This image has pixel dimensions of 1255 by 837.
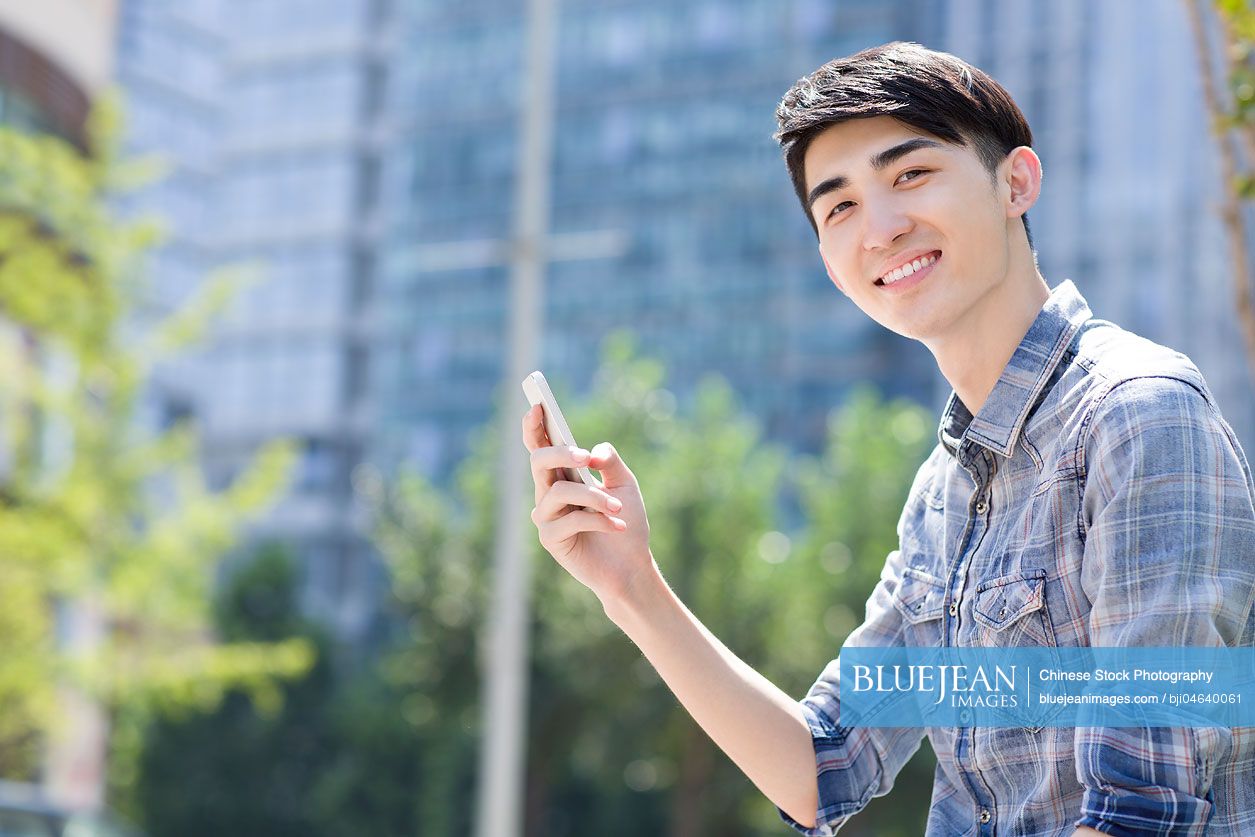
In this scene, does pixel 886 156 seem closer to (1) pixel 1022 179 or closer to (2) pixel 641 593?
(1) pixel 1022 179

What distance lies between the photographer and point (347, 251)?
153ft

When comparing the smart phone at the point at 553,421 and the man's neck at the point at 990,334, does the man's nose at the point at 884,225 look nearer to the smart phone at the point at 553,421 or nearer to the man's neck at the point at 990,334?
the man's neck at the point at 990,334

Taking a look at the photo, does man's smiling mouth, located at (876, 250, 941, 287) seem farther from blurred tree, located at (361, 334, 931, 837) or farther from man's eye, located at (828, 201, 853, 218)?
blurred tree, located at (361, 334, 931, 837)

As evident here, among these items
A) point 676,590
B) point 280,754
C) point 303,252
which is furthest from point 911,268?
point 303,252

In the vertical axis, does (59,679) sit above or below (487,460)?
below

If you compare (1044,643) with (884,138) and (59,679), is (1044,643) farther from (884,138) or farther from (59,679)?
(59,679)

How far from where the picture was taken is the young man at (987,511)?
118cm

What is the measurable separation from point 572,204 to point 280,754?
21348 mm

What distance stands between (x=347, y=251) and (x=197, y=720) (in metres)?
24.8

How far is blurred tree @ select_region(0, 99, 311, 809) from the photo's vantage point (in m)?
11.4

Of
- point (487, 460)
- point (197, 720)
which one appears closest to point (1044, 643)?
point (487, 460)

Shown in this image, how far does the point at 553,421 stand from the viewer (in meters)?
1.55

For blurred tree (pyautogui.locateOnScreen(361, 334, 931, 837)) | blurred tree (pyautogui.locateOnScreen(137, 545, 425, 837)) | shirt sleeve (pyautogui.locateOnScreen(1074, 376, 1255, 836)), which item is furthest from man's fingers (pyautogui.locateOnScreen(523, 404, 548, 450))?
blurred tree (pyautogui.locateOnScreen(137, 545, 425, 837))

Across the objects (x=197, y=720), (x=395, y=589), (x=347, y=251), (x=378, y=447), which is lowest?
(x=197, y=720)
